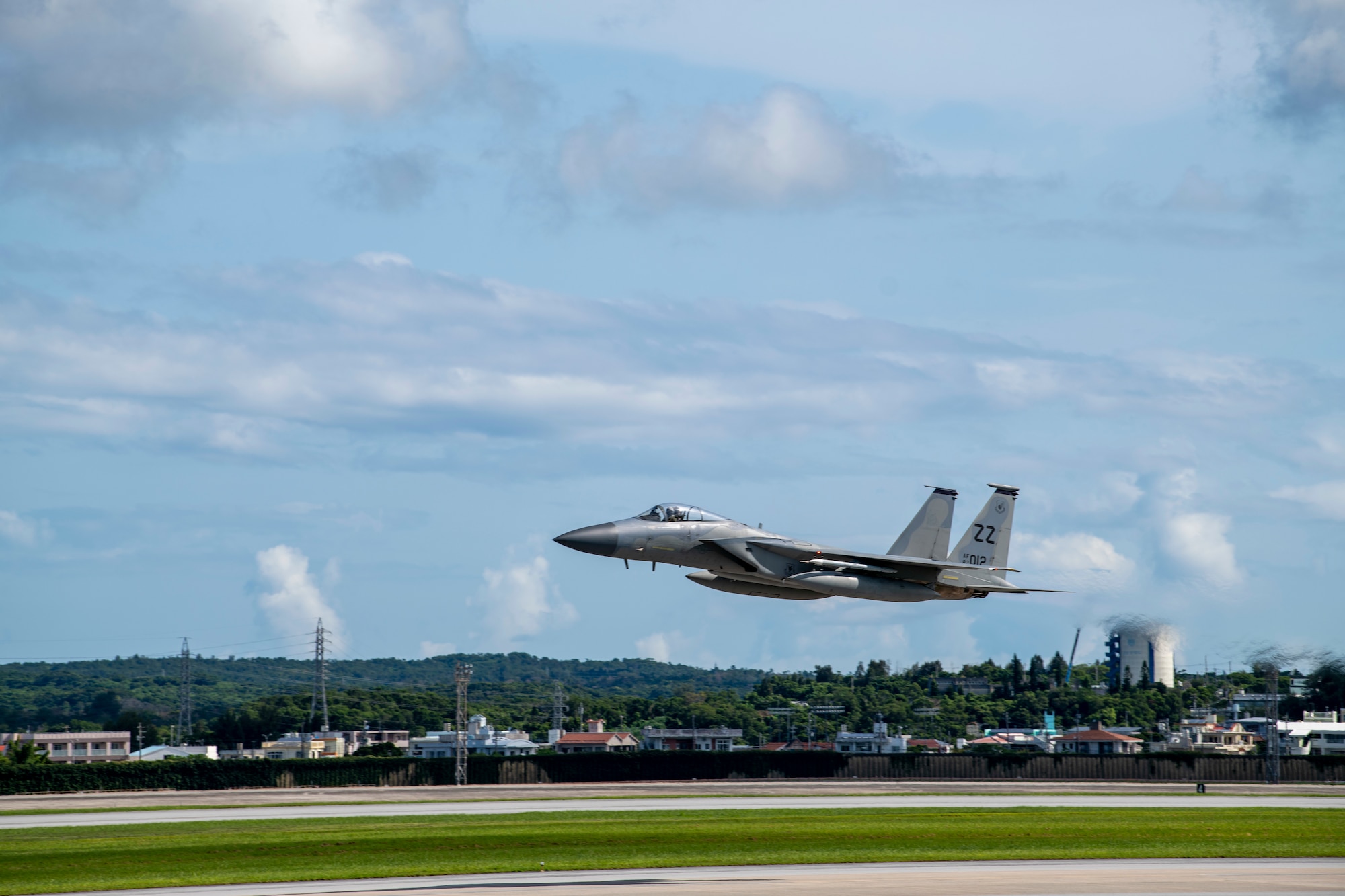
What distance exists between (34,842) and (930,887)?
31486 millimetres

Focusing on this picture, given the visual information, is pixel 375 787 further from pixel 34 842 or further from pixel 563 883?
pixel 563 883

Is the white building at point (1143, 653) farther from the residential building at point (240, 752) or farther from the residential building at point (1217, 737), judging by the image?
the residential building at point (240, 752)

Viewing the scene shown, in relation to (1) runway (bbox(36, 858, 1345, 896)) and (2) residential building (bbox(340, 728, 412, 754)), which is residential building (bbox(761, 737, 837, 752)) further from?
(1) runway (bbox(36, 858, 1345, 896))

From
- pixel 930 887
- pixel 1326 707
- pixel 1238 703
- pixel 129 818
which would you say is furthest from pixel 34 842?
pixel 1238 703

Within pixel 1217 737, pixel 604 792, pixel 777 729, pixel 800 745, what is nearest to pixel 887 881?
pixel 604 792

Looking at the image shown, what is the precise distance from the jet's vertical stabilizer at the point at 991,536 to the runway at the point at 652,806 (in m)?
16.1

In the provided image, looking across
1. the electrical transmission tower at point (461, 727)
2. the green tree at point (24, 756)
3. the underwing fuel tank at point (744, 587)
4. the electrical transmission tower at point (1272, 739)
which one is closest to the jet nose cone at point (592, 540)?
the underwing fuel tank at point (744, 587)

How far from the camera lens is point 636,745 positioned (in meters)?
156

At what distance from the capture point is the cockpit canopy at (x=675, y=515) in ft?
133

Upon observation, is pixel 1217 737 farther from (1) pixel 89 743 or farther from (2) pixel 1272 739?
(1) pixel 89 743

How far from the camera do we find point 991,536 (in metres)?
48.6

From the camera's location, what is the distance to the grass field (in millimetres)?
36375

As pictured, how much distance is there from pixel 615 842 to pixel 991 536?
56.8 ft

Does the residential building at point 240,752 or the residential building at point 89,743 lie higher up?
the residential building at point 89,743
